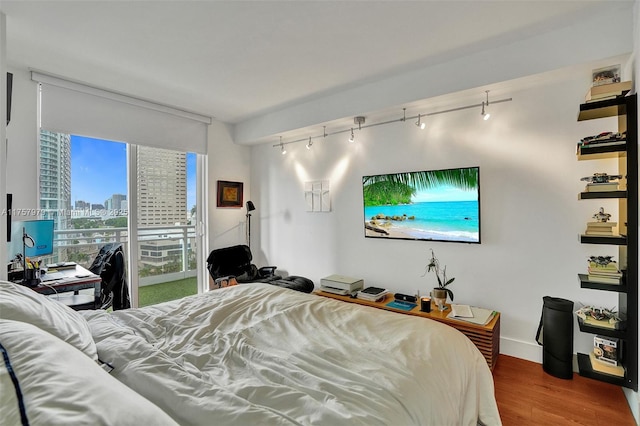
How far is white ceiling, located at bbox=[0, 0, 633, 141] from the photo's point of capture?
1953 millimetres

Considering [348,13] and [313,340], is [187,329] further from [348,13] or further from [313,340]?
[348,13]

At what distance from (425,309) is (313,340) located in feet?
5.23

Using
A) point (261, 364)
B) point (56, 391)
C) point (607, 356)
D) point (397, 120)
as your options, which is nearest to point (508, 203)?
point (607, 356)

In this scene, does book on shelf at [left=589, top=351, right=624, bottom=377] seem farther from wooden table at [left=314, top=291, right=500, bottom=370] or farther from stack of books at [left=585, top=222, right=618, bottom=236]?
stack of books at [left=585, top=222, right=618, bottom=236]

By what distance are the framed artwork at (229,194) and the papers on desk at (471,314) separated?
130 inches

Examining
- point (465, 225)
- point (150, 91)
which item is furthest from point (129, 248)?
point (465, 225)

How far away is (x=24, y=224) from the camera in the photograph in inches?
92.4

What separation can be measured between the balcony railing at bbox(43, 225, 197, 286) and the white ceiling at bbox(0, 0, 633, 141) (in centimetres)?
163

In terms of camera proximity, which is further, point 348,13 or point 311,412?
point 348,13

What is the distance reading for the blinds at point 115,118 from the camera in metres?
2.89

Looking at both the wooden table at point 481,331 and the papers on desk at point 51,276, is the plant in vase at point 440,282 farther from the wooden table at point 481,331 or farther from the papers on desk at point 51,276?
the papers on desk at point 51,276

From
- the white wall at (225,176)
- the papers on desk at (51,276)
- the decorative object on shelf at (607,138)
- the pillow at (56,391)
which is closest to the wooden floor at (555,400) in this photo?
the decorative object on shelf at (607,138)

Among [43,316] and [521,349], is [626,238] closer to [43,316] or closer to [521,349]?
[521,349]

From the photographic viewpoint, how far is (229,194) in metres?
Answer: 4.49
